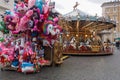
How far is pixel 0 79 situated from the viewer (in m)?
11.1

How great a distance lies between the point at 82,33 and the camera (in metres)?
30.3

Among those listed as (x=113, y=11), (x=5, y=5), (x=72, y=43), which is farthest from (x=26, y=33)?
(x=113, y=11)

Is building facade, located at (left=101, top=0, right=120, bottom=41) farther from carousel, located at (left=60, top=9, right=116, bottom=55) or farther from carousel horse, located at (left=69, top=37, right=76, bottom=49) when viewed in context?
carousel horse, located at (left=69, top=37, right=76, bottom=49)

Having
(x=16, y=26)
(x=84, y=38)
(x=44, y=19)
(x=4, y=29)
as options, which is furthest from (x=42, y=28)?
(x=84, y=38)

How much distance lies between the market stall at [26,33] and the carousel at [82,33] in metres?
12.1

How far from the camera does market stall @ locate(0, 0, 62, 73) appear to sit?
13.3 meters

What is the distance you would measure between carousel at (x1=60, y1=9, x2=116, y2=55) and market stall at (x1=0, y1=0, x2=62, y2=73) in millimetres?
12067

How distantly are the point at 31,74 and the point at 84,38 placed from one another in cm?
1856

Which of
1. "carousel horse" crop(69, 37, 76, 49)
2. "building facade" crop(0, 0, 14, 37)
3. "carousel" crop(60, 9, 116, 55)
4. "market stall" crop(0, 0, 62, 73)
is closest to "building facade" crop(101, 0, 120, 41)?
"building facade" crop(0, 0, 14, 37)

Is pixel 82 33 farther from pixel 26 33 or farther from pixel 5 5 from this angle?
pixel 5 5

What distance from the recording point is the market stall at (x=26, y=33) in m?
13.3

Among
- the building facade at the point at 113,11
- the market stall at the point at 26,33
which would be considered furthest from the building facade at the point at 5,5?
the building facade at the point at 113,11

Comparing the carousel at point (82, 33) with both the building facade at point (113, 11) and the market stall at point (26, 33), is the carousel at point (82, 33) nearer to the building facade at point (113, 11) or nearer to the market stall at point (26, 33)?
the market stall at point (26, 33)

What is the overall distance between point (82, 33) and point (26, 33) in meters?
16.9
